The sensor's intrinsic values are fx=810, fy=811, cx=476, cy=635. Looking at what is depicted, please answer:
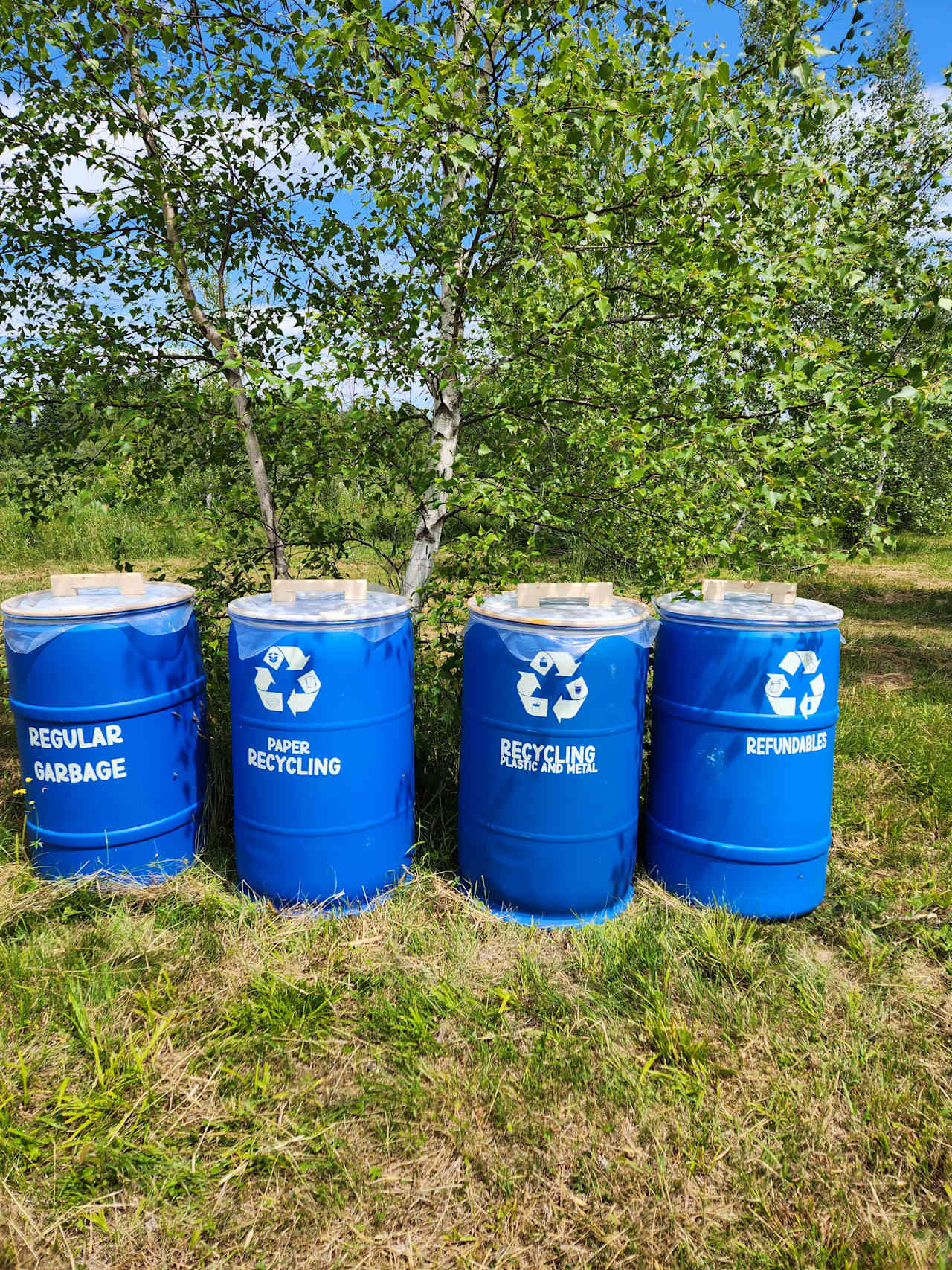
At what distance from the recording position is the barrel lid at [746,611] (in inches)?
111

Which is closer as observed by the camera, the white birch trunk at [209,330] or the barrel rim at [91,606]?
the barrel rim at [91,606]

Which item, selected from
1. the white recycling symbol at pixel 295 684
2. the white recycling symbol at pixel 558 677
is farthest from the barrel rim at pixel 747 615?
the white recycling symbol at pixel 295 684

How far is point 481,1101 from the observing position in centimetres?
214

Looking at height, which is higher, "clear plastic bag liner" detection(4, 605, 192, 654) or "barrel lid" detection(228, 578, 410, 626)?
"barrel lid" detection(228, 578, 410, 626)

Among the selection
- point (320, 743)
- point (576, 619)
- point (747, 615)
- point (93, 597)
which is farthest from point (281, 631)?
point (747, 615)

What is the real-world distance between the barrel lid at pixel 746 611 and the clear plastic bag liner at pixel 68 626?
1.87 m

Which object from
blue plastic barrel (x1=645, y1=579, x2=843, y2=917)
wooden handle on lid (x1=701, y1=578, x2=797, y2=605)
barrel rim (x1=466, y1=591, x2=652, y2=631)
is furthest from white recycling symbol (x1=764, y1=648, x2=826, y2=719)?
barrel rim (x1=466, y1=591, x2=652, y2=631)

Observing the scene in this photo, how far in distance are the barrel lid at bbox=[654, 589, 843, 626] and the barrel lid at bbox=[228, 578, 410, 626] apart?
101cm

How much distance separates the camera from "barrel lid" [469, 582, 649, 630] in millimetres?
2705

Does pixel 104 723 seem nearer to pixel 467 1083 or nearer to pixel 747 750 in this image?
pixel 467 1083

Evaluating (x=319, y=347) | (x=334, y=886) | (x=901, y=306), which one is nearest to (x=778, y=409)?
(x=901, y=306)

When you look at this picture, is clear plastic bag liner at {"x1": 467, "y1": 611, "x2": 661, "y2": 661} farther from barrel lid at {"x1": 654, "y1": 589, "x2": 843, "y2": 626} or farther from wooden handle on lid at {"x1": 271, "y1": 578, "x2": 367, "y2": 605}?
wooden handle on lid at {"x1": 271, "y1": 578, "x2": 367, "y2": 605}

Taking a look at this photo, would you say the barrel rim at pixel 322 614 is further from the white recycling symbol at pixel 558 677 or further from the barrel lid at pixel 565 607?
the white recycling symbol at pixel 558 677

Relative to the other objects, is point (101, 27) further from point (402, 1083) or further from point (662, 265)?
point (402, 1083)
